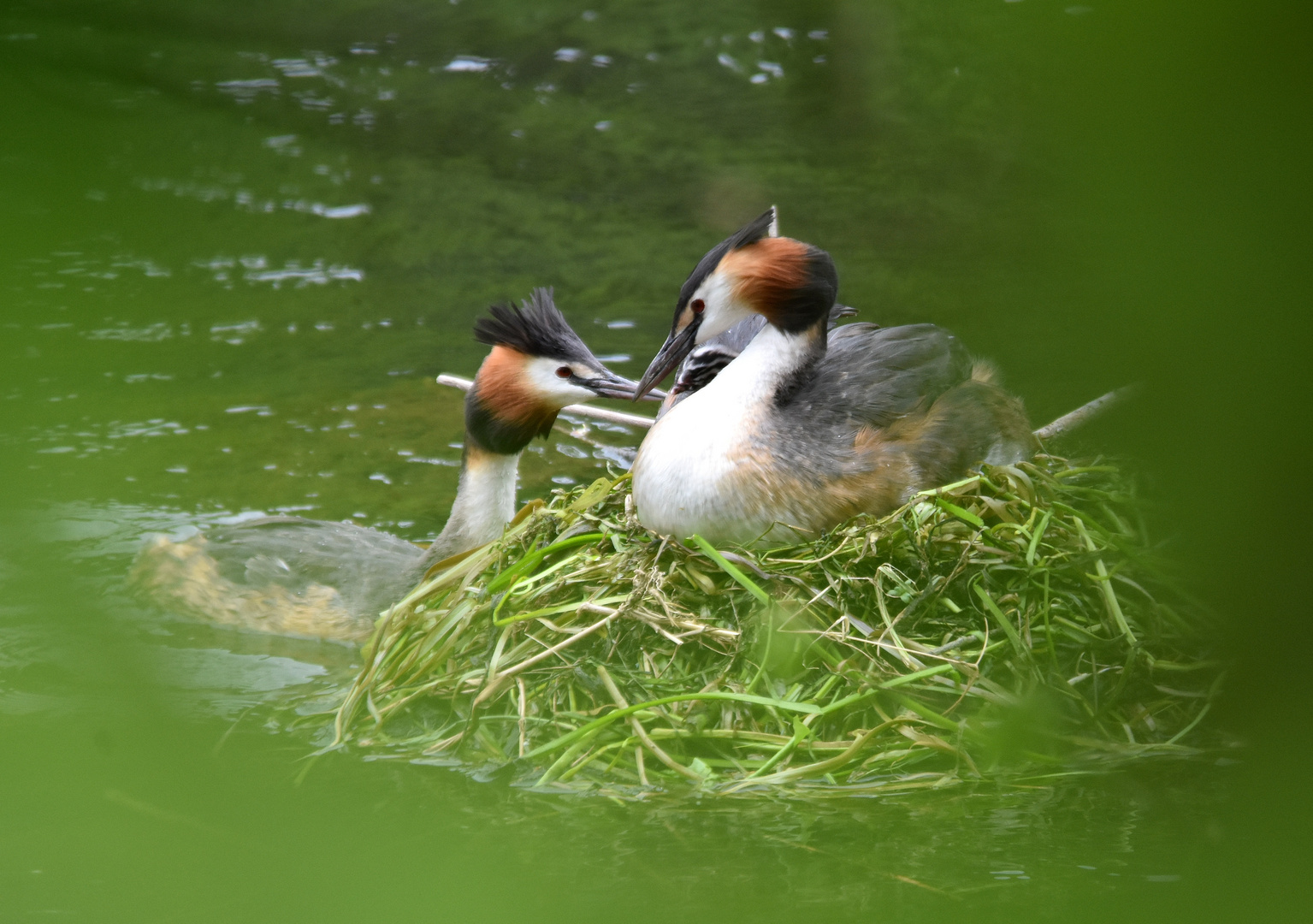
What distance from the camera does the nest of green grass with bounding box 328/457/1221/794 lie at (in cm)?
258

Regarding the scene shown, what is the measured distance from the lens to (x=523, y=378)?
4371mm

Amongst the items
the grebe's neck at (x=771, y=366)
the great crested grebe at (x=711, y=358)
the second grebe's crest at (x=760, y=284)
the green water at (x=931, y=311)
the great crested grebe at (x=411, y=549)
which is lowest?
the great crested grebe at (x=411, y=549)

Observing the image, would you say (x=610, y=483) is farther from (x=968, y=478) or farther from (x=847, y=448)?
(x=968, y=478)

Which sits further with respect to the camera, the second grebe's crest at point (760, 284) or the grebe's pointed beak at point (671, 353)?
the grebe's pointed beak at point (671, 353)

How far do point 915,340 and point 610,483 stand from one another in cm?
99

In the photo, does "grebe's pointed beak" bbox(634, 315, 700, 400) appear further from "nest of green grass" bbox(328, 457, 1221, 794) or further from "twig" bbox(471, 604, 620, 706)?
"twig" bbox(471, 604, 620, 706)

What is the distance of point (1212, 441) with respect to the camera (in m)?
0.46

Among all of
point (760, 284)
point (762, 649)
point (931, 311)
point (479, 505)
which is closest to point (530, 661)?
point (762, 649)

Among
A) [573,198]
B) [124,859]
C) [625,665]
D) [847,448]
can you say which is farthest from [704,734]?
[573,198]

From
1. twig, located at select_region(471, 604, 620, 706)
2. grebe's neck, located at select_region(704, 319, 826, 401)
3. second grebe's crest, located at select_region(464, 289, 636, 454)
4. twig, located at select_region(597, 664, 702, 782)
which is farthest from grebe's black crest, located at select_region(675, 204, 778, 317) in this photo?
twig, located at select_region(597, 664, 702, 782)

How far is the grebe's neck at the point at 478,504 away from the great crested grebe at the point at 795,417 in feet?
2.91

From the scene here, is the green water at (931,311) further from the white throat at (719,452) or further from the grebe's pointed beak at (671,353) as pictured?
the grebe's pointed beak at (671,353)

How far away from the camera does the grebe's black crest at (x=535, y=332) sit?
14.2ft

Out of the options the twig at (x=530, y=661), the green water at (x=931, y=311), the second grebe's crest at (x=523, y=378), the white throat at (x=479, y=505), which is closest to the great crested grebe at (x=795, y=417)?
the twig at (x=530, y=661)
